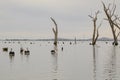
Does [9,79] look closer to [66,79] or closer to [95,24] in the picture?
[66,79]

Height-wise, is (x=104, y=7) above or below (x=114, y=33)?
above

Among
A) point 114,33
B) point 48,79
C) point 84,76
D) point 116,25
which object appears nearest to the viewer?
point 48,79

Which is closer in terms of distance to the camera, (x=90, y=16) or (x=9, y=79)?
(x=9, y=79)

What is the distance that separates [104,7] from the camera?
242ft

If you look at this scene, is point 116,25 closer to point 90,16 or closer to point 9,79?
point 90,16

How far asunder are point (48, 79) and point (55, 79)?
0.43 m

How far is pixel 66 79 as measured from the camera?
68.4 feet

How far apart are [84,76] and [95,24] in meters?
58.3

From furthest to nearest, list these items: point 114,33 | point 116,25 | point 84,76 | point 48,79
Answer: point 114,33
point 116,25
point 84,76
point 48,79

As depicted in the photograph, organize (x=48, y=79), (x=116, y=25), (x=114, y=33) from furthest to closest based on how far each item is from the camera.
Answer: (x=114, y=33) < (x=116, y=25) < (x=48, y=79)

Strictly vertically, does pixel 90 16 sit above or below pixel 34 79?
above

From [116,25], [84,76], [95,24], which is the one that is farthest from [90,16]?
[84,76]

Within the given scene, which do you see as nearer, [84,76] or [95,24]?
[84,76]

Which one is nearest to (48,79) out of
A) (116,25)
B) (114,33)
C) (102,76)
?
(102,76)
